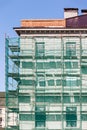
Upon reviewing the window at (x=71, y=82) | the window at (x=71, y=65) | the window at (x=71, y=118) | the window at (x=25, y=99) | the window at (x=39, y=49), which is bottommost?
the window at (x=71, y=118)

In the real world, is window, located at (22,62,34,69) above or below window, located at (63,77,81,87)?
above

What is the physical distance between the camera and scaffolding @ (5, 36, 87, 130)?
39.8 m

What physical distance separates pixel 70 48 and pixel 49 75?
9.29 feet

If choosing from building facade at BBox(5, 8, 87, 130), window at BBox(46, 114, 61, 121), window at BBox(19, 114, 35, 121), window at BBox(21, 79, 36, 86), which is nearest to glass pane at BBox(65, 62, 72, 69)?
building facade at BBox(5, 8, 87, 130)

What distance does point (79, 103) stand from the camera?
3997 centimetres

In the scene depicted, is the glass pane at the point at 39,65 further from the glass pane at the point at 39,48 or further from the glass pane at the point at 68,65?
the glass pane at the point at 68,65

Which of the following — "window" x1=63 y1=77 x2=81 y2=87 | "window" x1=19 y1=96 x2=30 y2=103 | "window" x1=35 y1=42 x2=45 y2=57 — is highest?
"window" x1=35 y1=42 x2=45 y2=57

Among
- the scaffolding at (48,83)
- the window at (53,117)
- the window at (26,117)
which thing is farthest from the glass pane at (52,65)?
the window at (26,117)

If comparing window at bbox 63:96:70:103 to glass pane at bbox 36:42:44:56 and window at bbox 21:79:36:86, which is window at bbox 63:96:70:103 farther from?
glass pane at bbox 36:42:44:56

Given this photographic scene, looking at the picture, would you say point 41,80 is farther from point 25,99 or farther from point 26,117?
point 26,117

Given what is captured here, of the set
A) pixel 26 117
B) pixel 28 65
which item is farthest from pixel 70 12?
pixel 26 117

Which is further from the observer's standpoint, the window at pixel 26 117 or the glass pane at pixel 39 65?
the glass pane at pixel 39 65

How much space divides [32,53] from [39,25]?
2.30 metres

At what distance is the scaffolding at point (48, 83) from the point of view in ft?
131
